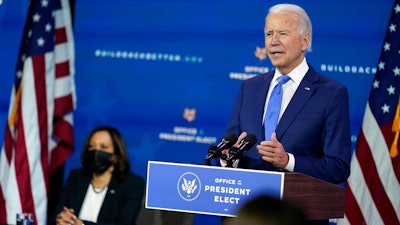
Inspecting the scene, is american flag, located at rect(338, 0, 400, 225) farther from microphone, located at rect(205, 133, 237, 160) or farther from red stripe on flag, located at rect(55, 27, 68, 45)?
red stripe on flag, located at rect(55, 27, 68, 45)

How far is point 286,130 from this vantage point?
4.09 m

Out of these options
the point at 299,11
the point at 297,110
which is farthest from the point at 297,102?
the point at 299,11

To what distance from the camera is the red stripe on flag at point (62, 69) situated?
717 cm

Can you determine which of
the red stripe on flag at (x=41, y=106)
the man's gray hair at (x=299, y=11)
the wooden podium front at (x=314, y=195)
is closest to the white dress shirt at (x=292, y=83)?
the man's gray hair at (x=299, y=11)

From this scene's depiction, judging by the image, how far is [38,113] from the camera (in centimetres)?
704

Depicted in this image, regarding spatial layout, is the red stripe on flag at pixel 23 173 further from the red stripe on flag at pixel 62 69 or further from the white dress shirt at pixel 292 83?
the white dress shirt at pixel 292 83

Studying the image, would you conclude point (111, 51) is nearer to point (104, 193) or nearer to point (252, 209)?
point (104, 193)

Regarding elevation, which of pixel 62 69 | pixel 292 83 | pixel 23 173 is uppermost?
pixel 62 69

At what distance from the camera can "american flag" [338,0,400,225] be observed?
19.5ft

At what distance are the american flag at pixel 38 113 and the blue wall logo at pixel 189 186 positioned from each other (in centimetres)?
359

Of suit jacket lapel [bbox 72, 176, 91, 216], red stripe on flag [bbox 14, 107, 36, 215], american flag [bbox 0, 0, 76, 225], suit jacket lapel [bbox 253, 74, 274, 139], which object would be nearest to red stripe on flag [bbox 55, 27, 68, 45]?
american flag [bbox 0, 0, 76, 225]

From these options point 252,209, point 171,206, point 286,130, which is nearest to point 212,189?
point 171,206

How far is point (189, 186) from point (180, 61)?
3.39 meters

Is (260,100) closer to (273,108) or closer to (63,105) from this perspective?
(273,108)
